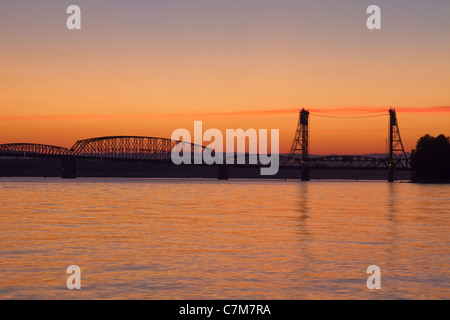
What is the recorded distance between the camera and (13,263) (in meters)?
21.4

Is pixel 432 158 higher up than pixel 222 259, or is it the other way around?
pixel 432 158

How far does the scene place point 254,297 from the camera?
16078mm

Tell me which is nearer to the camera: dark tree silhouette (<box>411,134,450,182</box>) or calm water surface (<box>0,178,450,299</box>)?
calm water surface (<box>0,178,450,299</box>)

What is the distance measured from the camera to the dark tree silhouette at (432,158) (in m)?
174

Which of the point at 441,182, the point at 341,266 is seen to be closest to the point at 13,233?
the point at 341,266

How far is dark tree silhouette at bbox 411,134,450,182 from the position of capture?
569 ft

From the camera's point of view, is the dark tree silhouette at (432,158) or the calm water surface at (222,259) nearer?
the calm water surface at (222,259)

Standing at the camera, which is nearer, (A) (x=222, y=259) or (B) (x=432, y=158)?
(A) (x=222, y=259)

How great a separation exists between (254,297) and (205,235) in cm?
1560

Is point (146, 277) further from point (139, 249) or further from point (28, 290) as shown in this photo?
point (139, 249)

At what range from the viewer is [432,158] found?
17388cm
